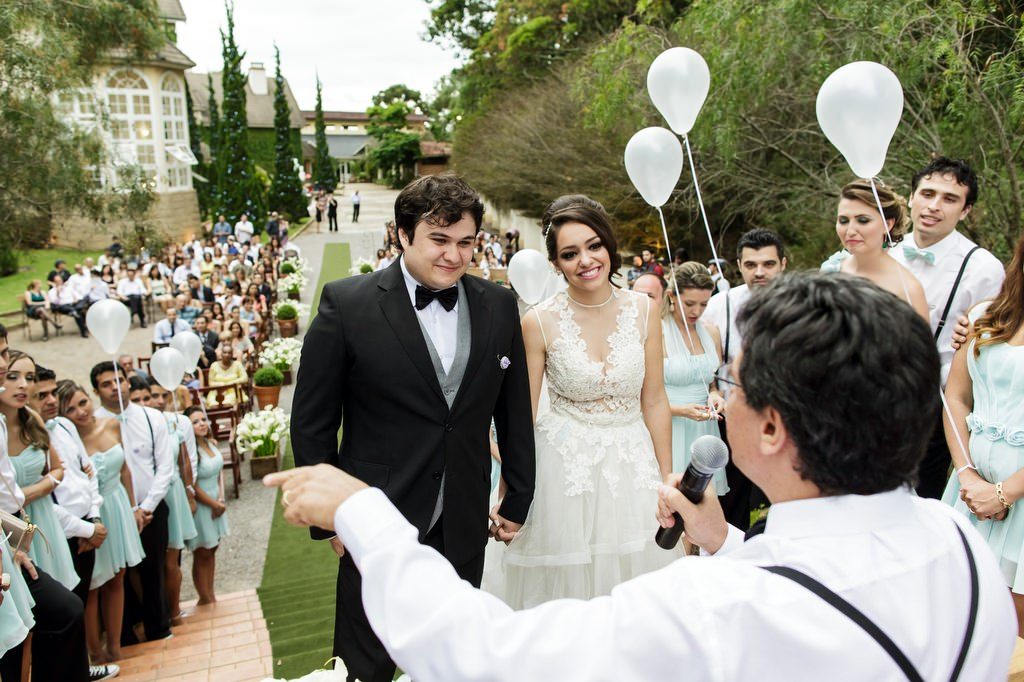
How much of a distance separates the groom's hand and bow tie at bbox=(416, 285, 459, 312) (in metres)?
1.30

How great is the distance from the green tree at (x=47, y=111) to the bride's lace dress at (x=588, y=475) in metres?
8.66

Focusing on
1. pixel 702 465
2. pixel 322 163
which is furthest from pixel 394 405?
pixel 322 163

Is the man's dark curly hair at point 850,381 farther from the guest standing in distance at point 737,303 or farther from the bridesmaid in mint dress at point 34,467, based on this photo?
the bridesmaid in mint dress at point 34,467

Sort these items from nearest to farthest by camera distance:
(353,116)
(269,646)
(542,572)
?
(542,572) → (269,646) → (353,116)

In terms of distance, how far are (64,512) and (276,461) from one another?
5106mm

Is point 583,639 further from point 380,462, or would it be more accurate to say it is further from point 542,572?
point 542,572

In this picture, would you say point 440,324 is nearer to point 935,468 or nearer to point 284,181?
point 935,468

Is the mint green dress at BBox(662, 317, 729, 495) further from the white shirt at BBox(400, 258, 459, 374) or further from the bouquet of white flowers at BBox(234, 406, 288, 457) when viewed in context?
the bouquet of white flowers at BBox(234, 406, 288, 457)

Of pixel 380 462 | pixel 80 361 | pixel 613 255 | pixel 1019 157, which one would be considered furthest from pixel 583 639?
pixel 80 361

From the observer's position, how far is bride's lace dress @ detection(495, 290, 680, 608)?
10.2 ft

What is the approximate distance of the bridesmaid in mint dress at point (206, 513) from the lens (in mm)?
5789

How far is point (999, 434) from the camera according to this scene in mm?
2797

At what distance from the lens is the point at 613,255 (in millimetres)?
3324

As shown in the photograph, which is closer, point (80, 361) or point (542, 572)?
point (542, 572)
